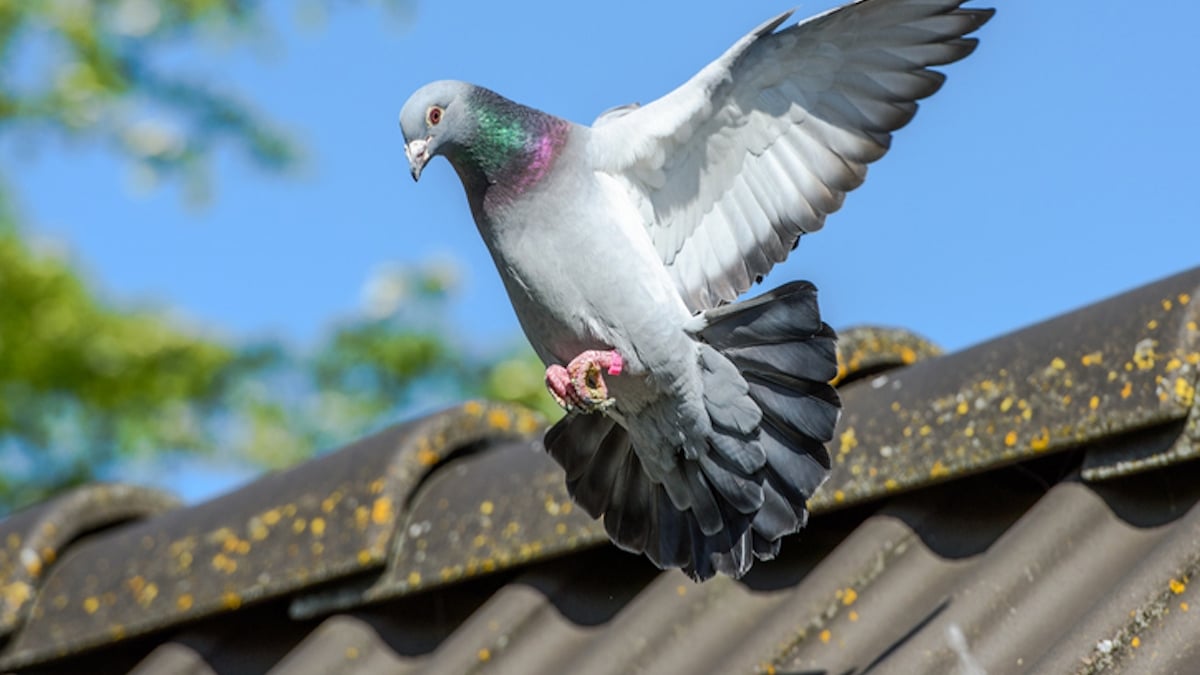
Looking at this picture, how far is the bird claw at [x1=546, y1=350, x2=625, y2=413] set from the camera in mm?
2430

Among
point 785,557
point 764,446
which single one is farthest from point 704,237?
point 785,557

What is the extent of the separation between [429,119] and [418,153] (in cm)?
6

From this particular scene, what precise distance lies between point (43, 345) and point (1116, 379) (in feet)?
25.8

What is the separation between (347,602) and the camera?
3256mm

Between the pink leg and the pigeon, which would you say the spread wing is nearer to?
the pigeon

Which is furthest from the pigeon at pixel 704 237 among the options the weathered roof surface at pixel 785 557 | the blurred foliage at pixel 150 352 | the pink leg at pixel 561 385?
the blurred foliage at pixel 150 352

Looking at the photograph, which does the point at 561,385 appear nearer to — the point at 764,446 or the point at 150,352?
the point at 764,446

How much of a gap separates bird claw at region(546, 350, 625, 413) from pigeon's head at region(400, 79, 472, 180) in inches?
15.0

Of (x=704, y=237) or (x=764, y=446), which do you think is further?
(x=704, y=237)

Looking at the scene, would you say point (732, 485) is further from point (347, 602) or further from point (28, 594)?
point (28, 594)

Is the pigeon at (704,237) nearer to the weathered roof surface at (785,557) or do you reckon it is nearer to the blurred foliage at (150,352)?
the weathered roof surface at (785,557)

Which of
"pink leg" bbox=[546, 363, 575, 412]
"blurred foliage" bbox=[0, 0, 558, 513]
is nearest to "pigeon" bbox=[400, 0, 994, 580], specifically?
"pink leg" bbox=[546, 363, 575, 412]

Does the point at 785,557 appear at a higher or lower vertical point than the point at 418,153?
lower

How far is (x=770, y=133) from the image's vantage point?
2617 mm
